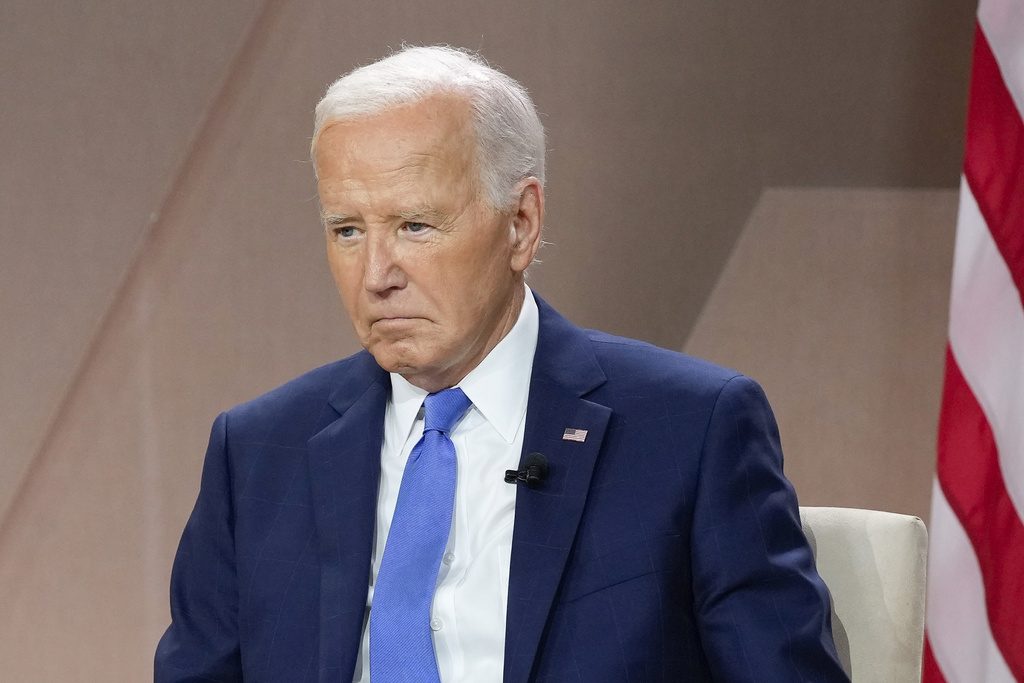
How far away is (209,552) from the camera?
1.64 metres

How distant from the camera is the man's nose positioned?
142 cm

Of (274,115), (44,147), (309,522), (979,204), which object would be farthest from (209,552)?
(979,204)

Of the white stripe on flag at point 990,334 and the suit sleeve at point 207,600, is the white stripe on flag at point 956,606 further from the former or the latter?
the suit sleeve at point 207,600

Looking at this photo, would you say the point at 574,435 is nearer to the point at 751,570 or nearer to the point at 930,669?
the point at 751,570

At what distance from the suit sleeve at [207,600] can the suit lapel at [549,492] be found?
0.46 metres

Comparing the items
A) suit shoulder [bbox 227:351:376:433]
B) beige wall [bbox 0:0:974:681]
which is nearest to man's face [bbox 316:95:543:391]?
suit shoulder [bbox 227:351:376:433]

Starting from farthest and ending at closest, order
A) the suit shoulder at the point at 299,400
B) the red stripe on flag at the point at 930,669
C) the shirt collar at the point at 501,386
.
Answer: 1. the red stripe on flag at the point at 930,669
2. the suit shoulder at the point at 299,400
3. the shirt collar at the point at 501,386

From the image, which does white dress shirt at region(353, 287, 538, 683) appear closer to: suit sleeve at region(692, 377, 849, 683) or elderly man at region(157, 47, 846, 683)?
elderly man at region(157, 47, 846, 683)

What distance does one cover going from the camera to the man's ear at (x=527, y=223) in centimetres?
154

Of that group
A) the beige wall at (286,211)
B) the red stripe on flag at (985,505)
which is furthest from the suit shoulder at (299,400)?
the red stripe on flag at (985,505)

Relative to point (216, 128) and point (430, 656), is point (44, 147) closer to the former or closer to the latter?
point (216, 128)

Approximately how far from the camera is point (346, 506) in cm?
155

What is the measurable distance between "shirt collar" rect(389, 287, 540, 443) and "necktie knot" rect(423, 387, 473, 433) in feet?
0.04

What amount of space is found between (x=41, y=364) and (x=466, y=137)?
3.86 feet
